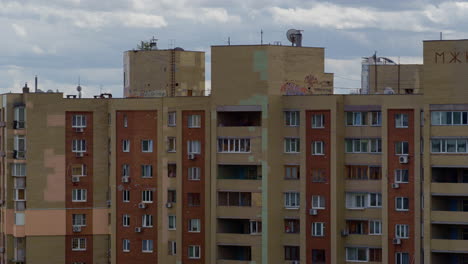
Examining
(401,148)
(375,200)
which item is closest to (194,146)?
(375,200)

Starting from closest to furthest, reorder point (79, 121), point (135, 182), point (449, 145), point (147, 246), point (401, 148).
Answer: point (449, 145) < point (401, 148) < point (147, 246) < point (135, 182) < point (79, 121)

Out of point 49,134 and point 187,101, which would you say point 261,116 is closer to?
point 187,101

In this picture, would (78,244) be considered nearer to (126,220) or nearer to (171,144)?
(126,220)

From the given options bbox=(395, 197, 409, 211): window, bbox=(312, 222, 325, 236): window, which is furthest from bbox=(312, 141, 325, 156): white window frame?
bbox=(395, 197, 409, 211): window

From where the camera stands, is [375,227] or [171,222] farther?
[171,222]

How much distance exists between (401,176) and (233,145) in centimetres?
1204

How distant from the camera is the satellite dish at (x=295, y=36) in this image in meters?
104

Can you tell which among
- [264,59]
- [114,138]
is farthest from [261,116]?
[114,138]

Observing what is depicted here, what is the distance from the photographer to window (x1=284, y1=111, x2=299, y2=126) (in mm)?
98312

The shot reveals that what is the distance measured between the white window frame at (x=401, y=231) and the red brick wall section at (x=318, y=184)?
4752 millimetres

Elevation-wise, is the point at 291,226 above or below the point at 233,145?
below

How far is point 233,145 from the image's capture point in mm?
99125

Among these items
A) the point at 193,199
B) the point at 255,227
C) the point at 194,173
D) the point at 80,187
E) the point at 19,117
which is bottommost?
the point at 255,227

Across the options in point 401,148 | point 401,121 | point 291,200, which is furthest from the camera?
point 291,200
